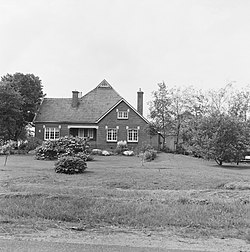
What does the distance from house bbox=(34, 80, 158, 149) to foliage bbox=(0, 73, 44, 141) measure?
69.6 inches

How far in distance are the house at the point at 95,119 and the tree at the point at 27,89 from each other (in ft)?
4.51

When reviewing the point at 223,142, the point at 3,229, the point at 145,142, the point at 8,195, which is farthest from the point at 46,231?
the point at 145,142

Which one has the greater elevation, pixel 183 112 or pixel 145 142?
pixel 183 112

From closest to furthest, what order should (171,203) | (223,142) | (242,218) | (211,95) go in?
(242,218), (171,203), (223,142), (211,95)

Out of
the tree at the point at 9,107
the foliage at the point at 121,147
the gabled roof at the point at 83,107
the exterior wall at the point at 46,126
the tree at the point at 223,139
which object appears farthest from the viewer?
the gabled roof at the point at 83,107

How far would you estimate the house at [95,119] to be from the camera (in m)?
44.5

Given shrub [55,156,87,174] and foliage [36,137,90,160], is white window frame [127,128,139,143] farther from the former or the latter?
shrub [55,156,87,174]

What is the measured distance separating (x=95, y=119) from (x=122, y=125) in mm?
3602

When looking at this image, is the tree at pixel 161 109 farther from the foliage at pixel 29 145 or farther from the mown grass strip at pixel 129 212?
the mown grass strip at pixel 129 212

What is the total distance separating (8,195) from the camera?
36.7 ft

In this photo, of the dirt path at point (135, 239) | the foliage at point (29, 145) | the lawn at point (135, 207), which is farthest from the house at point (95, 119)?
the dirt path at point (135, 239)

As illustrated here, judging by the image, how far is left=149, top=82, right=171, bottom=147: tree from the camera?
45.0 m

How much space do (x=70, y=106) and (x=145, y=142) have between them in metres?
11.2

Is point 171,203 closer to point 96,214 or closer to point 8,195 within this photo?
point 96,214
